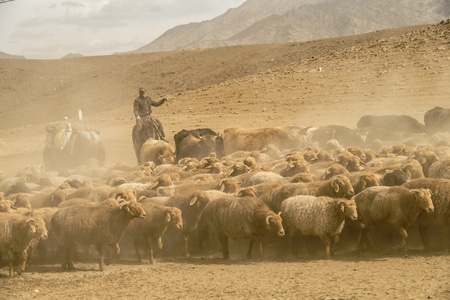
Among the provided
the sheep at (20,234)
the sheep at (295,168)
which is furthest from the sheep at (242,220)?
the sheep at (295,168)

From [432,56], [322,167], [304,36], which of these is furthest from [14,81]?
[304,36]

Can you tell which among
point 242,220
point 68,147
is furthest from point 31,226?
point 68,147

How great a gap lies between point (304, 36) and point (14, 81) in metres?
88.3

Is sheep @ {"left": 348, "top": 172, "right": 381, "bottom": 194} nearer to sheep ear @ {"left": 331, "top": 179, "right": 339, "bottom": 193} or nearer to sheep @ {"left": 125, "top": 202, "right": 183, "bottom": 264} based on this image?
sheep ear @ {"left": 331, "top": 179, "right": 339, "bottom": 193}

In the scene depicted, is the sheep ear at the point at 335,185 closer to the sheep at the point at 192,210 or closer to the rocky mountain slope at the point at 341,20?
the sheep at the point at 192,210

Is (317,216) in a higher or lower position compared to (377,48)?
lower

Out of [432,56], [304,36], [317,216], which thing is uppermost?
[304,36]

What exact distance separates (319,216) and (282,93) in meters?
26.9

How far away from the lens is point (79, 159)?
22.1 m

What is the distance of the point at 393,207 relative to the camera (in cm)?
1010

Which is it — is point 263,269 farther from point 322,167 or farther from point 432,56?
point 432,56

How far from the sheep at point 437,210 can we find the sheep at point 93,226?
4.30 m

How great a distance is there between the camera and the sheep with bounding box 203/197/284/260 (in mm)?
10477

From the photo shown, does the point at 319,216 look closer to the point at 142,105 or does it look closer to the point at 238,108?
the point at 142,105
